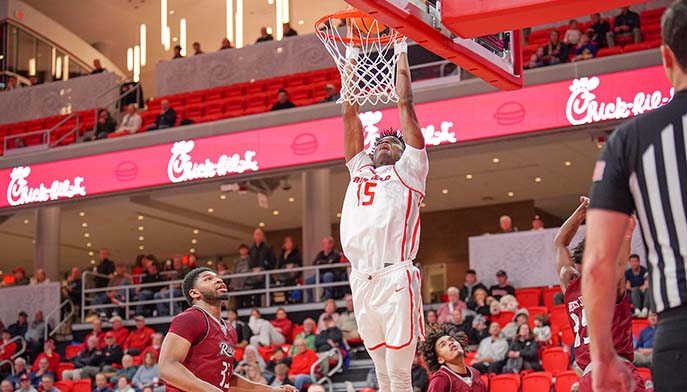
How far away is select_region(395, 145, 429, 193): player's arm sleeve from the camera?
6.27 m

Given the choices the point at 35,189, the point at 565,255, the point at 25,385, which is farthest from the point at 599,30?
the point at 565,255

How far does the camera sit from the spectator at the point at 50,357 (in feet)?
55.3

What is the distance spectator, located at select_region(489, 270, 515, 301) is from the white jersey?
28.2ft

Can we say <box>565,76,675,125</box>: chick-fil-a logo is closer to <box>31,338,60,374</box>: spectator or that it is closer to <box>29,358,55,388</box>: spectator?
<box>29,358,55,388</box>: spectator

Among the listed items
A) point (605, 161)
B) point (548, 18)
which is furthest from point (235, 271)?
point (605, 161)

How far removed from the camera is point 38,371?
1641 centimetres

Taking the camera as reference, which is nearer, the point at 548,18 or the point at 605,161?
the point at 605,161

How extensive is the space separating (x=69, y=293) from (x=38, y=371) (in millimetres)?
3268

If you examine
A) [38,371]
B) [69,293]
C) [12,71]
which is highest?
[12,71]

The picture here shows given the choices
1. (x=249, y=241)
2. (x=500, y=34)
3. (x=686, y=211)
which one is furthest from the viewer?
(x=249, y=241)

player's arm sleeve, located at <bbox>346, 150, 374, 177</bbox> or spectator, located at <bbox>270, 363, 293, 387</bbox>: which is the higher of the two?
player's arm sleeve, located at <bbox>346, 150, 374, 177</bbox>

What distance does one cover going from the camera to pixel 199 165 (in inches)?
690

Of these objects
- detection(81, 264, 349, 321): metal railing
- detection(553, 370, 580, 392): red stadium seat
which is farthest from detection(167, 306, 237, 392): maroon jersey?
detection(81, 264, 349, 321): metal railing

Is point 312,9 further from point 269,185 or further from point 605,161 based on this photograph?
point 605,161
